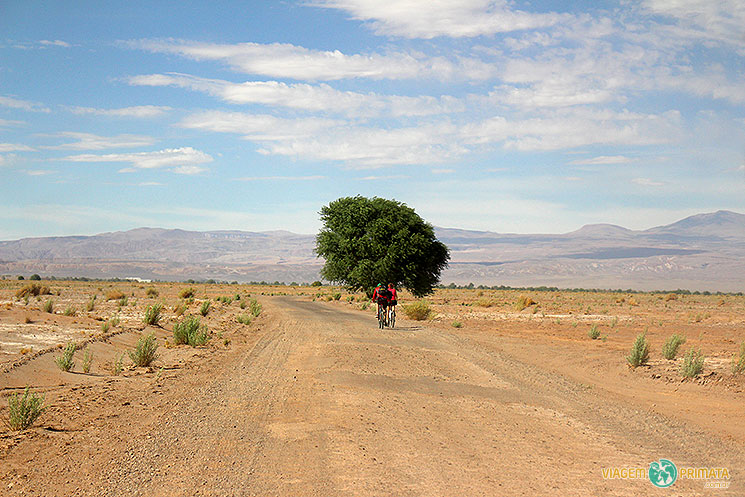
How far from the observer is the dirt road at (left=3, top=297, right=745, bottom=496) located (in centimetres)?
758

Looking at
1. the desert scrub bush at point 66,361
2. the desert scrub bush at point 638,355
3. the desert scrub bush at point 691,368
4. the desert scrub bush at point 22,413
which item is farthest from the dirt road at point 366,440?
the desert scrub bush at point 638,355

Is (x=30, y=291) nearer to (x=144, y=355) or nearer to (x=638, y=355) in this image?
(x=144, y=355)

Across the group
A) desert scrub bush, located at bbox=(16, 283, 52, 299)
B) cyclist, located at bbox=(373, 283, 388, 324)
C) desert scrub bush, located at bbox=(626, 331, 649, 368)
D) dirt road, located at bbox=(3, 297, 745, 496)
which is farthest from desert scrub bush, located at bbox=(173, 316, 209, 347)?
desert scrub bush, located at bbox=(16, 283, 52, 299)

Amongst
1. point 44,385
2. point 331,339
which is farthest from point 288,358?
point 44,385

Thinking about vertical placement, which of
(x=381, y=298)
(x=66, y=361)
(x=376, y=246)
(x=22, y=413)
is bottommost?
(x=66, y=361)

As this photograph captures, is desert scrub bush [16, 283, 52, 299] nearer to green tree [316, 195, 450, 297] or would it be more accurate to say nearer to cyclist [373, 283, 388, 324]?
green tree [316, 195, 450, 297]

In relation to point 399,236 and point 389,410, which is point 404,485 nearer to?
point 389,410

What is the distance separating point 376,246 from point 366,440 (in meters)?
41.3

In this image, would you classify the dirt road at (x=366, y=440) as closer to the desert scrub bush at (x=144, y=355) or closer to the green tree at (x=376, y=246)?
the desert scrub bush at (x=144, y=355)

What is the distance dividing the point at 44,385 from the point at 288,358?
20.4 ft

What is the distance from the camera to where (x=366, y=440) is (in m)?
9.41

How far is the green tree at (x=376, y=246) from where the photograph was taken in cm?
5078

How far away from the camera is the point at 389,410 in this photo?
1159cm

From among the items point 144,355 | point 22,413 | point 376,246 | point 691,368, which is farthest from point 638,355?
point 376,246
